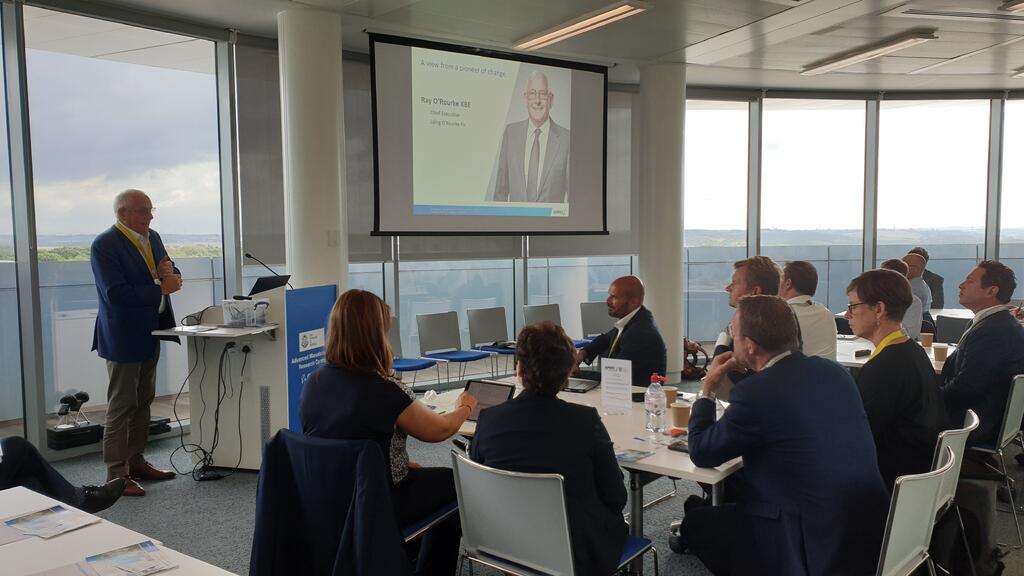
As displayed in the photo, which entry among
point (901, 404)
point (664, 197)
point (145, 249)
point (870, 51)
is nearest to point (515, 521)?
point (901, 404)

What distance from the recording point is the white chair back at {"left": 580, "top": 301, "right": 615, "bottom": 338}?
7949 mm

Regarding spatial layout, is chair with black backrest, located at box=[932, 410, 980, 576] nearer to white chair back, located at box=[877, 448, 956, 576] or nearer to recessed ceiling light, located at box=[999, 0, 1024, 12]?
white chair back, located at box=[877, 448, 956, 576]

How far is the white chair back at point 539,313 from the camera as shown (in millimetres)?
7586

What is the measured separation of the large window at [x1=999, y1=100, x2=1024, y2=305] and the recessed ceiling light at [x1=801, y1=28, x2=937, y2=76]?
2969 mm

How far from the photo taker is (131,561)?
5.54ft

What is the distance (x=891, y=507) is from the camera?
2098mm

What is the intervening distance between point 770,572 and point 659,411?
0.84 m

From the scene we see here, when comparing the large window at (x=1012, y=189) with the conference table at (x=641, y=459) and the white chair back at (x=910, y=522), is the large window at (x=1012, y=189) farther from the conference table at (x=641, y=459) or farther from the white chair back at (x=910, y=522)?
the white chair back at (x=910, y=522)

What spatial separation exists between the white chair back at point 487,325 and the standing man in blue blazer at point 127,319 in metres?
3.25

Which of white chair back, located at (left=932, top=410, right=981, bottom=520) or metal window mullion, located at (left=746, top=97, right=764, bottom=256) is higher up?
metal window mullion, located at (left=746, top=97, right=764, bottom=256)

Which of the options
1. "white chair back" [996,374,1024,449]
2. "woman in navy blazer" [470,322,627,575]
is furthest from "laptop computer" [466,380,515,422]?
"white chair back" [996,374,1024,449]

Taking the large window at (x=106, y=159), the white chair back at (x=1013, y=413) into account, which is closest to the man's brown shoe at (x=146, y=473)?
the large window at (x=106, y=159)

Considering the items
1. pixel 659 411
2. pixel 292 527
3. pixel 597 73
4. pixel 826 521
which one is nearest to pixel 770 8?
pixel 597 73

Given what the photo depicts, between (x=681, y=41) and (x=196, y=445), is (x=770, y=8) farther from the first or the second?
(x=196, y=445)
